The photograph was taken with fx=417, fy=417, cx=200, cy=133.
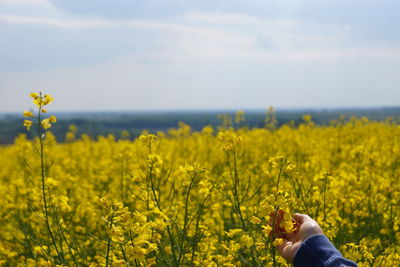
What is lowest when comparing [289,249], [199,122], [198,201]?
[199,122]

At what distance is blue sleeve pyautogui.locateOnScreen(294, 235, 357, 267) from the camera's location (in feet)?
4.81

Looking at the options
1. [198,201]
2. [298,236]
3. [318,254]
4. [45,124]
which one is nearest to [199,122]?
[198,201]

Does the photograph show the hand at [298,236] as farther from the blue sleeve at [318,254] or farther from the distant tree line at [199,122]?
the distant tree line at [199,122]

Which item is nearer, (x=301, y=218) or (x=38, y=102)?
(x=301, y=218)

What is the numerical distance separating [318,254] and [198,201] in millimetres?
2681

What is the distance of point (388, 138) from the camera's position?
8.48 m

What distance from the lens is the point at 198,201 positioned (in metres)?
4.17

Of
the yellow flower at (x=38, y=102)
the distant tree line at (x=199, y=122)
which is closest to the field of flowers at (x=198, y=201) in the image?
the yellow flower at (x=38, y=102)

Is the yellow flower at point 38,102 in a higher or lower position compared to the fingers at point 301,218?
higher

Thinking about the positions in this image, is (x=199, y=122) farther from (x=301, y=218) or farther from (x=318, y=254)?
(x=318, y=254)

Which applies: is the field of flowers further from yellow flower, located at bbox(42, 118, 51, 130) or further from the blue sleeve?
the blue sleeve

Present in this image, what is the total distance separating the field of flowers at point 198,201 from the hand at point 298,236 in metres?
0.06

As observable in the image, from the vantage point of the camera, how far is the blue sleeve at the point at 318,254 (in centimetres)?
147

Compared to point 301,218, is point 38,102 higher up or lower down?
higher up
